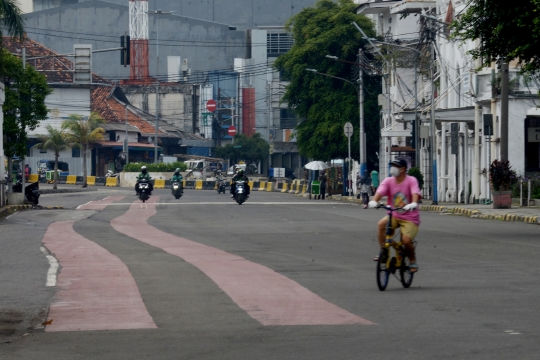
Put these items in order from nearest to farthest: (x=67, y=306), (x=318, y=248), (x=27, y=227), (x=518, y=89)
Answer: (x=67, y=306), (x=318, y=248), (x=27, y=227), (x=518, y=89)

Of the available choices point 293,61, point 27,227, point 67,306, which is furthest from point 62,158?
point 67,306

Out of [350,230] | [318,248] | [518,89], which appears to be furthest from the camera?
[518,89]

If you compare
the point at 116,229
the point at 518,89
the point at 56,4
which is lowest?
the point at 116,229

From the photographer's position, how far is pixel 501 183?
36406 millimetres

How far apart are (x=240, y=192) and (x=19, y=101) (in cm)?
1000

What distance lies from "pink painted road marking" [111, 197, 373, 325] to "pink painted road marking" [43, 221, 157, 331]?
3.84 ft

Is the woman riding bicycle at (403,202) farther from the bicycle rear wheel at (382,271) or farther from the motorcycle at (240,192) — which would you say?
the motorcycle at (240,192)

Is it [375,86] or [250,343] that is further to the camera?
[375,86]

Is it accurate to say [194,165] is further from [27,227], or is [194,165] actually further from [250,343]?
[250,343]

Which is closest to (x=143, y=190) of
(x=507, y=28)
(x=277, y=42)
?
(x=507, y=28)

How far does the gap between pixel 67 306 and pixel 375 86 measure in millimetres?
57136

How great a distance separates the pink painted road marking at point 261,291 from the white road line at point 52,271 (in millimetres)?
2139

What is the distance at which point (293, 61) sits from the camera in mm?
67188

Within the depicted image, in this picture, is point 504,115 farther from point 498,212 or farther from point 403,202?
point 403,202
